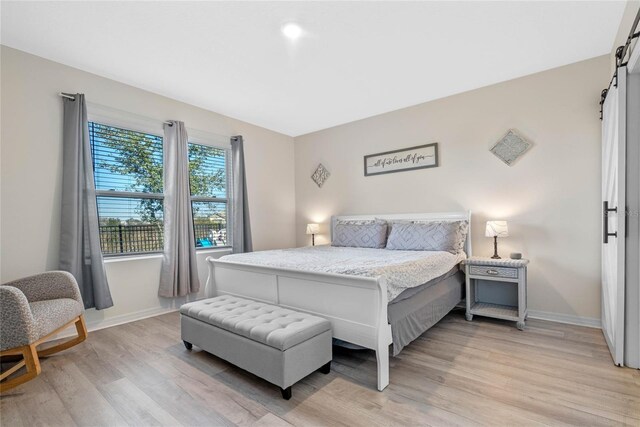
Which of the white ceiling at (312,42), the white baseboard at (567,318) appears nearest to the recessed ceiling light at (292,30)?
the white ceiling at (312,42)

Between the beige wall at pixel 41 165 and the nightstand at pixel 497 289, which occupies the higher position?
the beige wall at pixel 41 165

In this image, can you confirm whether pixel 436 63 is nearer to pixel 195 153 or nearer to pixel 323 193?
pixel 323 193

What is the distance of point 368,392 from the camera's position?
1.88 m

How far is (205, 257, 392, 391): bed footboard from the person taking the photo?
1.92 metres

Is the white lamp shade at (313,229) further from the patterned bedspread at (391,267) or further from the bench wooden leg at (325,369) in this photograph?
the bench wooden leg at (325,369)

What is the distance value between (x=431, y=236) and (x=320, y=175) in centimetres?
228

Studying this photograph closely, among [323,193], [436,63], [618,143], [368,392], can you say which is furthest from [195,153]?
[618,143]

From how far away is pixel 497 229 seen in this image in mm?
3127

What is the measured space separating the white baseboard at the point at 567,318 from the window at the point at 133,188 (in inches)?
159

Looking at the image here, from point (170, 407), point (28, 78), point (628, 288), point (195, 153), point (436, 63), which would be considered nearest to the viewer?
point (170, 407)

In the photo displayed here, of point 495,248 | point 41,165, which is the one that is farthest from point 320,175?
point 41,165

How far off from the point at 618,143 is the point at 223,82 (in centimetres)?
350

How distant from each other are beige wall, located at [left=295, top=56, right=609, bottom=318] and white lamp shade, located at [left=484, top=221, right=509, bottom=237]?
27 cm

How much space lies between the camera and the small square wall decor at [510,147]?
3248 mm
